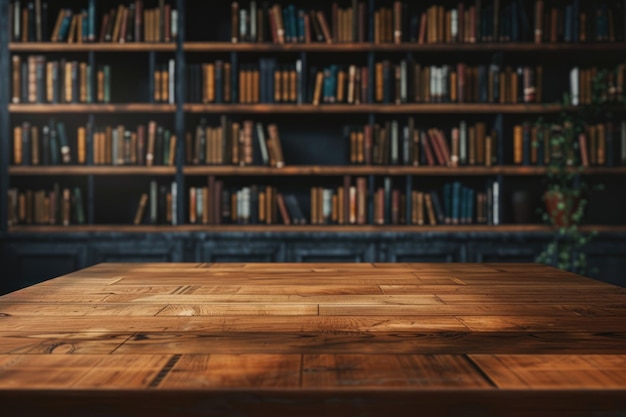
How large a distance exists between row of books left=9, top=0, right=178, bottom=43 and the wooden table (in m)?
2.50

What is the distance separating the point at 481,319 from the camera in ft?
3.12

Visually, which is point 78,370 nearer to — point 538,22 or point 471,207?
point 471,207

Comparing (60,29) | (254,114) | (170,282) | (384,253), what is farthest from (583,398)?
(60,29)

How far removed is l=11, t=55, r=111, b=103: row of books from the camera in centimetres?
355

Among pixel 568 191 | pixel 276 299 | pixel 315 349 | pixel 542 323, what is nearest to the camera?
pixel 315 349

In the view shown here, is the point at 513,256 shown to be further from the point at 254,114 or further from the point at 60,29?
the point at 60,29

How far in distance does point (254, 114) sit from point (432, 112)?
1.01m

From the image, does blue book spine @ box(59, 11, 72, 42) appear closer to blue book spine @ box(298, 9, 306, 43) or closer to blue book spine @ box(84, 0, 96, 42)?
blue book spine @ box(84, 0, 96, 42)

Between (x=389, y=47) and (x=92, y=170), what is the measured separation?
1750 mm

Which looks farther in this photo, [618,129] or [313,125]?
[313,125]

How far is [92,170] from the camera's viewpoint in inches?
140

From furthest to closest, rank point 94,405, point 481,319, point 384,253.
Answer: point 384,253, point 481,319, point 94,405

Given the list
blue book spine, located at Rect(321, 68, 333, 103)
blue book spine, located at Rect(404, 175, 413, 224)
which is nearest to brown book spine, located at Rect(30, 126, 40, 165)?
blue book spine, located at Rect(321, 68, 333, 103)

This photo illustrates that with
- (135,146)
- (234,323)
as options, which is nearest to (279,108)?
(135,146)
